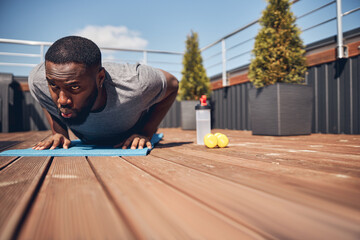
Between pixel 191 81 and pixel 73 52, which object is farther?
pixel 191 81

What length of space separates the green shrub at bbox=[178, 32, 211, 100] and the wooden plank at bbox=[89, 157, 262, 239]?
4.58m

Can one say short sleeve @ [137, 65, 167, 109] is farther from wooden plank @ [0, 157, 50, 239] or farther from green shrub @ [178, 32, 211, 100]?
green shrub @ [178, 32, 211, 100]

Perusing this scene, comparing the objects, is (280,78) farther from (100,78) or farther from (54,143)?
(54,143)

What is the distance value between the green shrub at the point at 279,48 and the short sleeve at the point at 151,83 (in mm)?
1871

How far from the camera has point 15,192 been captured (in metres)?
0.67

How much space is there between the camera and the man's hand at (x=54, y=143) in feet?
5.56

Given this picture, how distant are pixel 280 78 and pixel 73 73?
267cm

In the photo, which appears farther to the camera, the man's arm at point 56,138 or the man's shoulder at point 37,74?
the man's arm at point 56,138

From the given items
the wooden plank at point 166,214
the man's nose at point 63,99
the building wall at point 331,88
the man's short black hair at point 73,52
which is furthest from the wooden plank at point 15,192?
the building wall at point 331,88

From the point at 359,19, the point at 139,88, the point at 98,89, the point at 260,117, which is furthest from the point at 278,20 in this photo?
the point at 98,89

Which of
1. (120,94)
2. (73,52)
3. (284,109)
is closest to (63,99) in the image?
(73,52)

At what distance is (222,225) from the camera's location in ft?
1.44

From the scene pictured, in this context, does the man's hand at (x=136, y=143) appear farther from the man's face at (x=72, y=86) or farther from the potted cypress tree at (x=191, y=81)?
the potted cypress tree at (x=191, y=81)

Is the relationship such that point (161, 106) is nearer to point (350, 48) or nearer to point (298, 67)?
point (298, 67)
